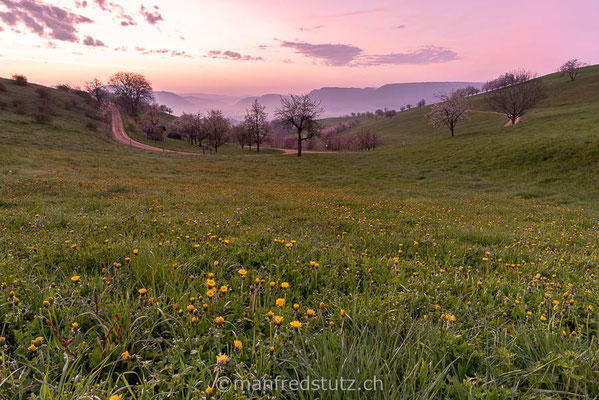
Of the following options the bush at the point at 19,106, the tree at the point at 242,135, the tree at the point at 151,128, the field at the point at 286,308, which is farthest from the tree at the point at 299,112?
the bush at the point at 19,106

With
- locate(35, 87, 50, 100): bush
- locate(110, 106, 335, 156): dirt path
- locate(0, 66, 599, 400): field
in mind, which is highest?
locate(35, 87, 50, 100): bush

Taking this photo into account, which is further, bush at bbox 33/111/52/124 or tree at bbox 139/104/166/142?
tree at bbox 139/104/166/142

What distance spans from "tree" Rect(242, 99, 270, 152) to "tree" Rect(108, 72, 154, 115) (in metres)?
55.0

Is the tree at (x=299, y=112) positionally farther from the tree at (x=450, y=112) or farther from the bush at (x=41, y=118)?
the bush at (x=41, y=118)

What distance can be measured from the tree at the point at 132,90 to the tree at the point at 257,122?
181 feet

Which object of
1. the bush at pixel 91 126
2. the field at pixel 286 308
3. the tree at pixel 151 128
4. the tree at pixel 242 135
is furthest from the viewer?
the tree at pixel 242 135

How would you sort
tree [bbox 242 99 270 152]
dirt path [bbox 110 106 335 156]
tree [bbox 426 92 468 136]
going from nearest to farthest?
1. tree [bbox 426 92 468 136]
2. dirt path [bbox 110 106 335 156]
3. tree [bbox 242 99 270 152]

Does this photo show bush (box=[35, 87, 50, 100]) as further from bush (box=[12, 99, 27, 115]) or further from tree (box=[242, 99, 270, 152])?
tree (box=[242, 99, 270, 152])

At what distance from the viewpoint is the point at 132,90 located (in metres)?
98.1

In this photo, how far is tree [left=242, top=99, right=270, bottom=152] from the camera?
6788 cm

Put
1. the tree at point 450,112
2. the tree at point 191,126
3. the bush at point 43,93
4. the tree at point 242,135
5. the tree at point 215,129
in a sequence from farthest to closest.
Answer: the tree at point 191,126 < the tree at point 242,135 < the tree at point 215,129 < the bush at point 43,93 < the tree at point 450,112

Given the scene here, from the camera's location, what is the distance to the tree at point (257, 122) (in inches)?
2672

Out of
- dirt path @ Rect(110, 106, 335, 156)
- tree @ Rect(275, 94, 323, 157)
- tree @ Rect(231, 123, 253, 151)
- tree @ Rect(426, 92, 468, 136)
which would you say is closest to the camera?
tree @ Rect(275, 94, 323, 157)

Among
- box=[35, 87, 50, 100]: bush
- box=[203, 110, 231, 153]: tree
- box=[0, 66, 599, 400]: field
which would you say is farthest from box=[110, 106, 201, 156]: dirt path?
box=[0, 66, 599, 400]: field
